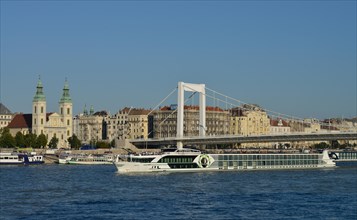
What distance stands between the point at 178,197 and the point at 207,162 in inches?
970

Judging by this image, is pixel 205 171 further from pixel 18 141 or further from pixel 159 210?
pixel 18 141

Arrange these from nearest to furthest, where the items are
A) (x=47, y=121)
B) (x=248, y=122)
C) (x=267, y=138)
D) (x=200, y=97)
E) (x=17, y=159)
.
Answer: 1. (x=267, y=138)
2. (x=17, y=159)
3. (x=200, y=97)
4. (x=47, y=121)
5. (x=248, y=122)

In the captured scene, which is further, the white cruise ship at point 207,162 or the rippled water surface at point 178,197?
the white cruise ship at point 207,162

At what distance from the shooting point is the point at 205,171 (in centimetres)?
6266

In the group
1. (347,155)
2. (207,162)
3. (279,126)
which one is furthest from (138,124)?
(207,162)

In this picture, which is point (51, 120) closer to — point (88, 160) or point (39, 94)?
point (39, 94)

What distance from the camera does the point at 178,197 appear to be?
3884 cm

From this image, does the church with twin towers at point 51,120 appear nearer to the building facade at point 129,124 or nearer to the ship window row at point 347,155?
the building facade at point 129,124

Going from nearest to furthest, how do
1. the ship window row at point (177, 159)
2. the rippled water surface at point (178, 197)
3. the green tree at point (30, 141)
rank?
the rippled water surface at point (178, 197) < the ship window row at point (177, 159) < the green tree at point (30, 141)

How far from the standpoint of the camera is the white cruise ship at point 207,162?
198ft

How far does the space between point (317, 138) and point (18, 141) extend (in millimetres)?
48106

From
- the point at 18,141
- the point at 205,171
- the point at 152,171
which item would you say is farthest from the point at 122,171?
the point at 18,141

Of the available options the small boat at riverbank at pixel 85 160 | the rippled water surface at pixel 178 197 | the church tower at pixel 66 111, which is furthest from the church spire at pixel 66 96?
the rippled water surface at pixel 178 197

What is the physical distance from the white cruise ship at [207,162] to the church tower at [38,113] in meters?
62.7
